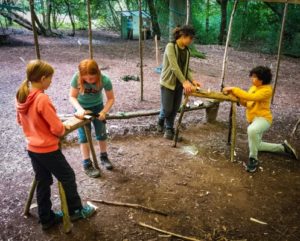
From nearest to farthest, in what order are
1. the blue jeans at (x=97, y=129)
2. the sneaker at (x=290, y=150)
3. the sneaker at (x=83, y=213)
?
the sneaker at (x=83, y=213) < the blue jeans at (x=97, y=129) < the sneaker at (x=290, y=150)

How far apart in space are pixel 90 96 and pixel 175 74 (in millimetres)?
1475

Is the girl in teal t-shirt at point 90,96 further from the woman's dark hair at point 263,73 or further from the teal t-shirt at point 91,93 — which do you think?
the woman's dark hair at point 263,73

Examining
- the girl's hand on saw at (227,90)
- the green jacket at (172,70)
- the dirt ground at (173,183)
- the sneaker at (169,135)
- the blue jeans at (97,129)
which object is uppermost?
the green jacket at (172,70)

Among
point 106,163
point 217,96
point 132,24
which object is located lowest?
point 106,163

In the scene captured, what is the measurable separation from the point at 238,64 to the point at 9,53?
8.13 meters

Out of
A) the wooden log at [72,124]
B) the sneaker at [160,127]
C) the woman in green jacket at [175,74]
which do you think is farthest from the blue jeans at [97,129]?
the sneaker at [160,127]

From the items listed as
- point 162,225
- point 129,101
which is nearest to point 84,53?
point 129,101

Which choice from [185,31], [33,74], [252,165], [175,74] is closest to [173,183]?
[252,165]

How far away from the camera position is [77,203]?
131 inches

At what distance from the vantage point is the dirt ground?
329 cm

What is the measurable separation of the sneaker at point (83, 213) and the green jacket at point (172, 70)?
2268 mm

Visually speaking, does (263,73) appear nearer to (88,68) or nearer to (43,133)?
(88,68)

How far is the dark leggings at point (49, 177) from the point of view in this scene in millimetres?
2943

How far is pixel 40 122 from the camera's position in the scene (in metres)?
2.77
